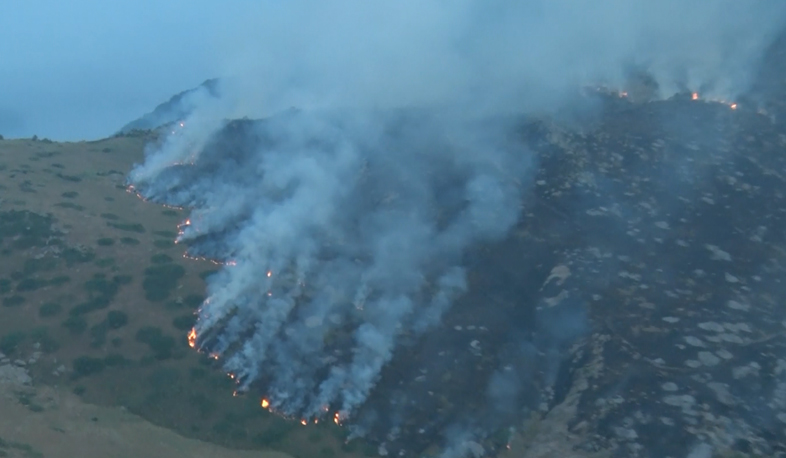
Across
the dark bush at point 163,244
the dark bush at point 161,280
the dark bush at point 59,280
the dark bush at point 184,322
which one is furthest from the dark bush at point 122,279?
the dark bush at point 184,322

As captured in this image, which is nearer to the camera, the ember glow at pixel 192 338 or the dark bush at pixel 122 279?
the ember glow at pixel 192 338

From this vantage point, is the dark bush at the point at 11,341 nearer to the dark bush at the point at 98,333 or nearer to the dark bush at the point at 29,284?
the dark bush at the point at 98,333

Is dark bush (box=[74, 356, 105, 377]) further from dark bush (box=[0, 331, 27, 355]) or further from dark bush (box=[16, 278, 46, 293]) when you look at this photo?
dark bush (box=[16, 278, 46, 293])

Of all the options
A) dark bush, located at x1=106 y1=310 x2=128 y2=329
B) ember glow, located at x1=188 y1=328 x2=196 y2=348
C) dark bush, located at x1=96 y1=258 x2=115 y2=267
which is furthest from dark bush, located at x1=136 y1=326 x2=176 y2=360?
dark bush, located at x1=96 y1=258 x2=115 y2=267

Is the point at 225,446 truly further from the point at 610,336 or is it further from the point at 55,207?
the point at 55,207

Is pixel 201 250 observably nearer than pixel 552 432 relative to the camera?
No

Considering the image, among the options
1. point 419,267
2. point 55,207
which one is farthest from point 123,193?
point 419,267

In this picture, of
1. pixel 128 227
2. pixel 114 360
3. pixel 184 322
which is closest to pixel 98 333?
pixel 114 360

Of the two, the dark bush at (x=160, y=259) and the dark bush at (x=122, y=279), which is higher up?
the dark bush at (x=160, y=259)
